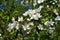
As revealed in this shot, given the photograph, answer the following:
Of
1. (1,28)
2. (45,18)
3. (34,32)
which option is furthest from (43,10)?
(1,28)

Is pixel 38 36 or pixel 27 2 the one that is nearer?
pixel 38 36

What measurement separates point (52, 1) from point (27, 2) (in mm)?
391

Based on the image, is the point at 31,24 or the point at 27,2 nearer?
the point at 31,24

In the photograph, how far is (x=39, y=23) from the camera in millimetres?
3553

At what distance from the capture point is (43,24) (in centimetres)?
355

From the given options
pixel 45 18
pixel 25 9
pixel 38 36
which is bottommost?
pixel 38 36

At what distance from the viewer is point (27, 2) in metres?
3.76

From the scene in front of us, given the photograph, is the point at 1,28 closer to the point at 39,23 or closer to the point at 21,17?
the point at 21,17

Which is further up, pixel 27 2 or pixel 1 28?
pixel 27 2

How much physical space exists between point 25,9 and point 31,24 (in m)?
0.32

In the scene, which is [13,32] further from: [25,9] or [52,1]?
[52,1]

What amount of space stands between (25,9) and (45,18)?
14.8 inches

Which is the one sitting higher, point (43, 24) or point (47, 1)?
point (47, 1)

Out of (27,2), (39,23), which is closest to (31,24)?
(39,23)
